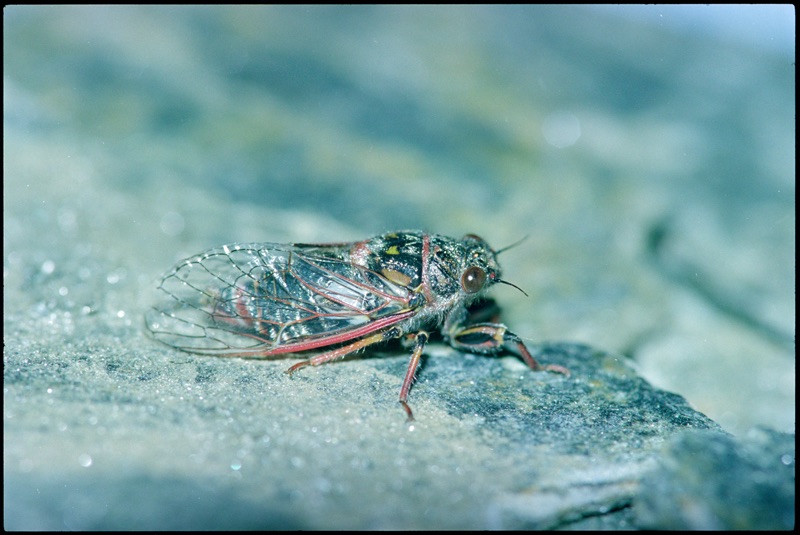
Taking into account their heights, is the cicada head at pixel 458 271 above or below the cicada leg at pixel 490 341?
above

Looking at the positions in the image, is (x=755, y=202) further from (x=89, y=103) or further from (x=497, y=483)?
(x=89, y=103)

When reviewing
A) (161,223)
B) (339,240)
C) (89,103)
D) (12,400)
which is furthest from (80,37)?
(12,400)

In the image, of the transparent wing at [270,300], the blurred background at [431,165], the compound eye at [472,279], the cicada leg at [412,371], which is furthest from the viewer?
the blurred background at [431,165]

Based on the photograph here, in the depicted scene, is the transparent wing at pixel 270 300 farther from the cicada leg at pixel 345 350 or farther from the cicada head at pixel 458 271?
the cicada head at pixel 458 271

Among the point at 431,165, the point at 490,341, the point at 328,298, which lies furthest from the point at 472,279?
the point at 431,165

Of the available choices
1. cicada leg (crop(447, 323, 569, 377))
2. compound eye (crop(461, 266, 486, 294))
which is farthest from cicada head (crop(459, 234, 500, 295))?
cicada leg (crop(447, 323, 569, 377))

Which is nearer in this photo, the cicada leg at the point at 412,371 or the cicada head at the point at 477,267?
the cicada leg at the point at 412,371

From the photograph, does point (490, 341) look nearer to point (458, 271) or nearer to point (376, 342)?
point (458, 271)

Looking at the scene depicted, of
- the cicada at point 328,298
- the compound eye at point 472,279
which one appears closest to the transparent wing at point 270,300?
the cicada at point 328,298
